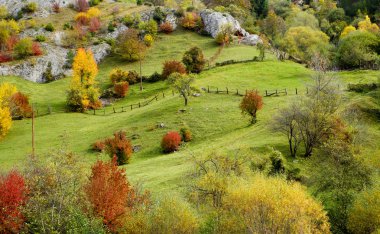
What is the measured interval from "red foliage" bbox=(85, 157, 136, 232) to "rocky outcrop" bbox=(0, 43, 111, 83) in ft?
270

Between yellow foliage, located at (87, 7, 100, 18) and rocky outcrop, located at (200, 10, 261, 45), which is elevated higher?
yellow foliage, located at (87, 7, 100, 18)

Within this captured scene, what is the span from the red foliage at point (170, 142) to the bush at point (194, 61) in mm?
41179

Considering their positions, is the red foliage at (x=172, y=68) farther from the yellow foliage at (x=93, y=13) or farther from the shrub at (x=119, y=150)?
the yellow foliage at (x=93, y=13)

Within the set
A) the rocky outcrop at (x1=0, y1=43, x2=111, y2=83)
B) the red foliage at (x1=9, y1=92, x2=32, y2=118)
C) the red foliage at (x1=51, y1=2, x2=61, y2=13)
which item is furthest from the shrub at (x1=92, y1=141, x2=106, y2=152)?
the red foliage at (x1=51, y1=2, x2=61, y2=13)

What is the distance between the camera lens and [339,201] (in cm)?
4250

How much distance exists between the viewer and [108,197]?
1559 inches

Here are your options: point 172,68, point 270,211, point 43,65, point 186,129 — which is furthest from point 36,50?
point 270,211

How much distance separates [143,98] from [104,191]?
60785 millimetres

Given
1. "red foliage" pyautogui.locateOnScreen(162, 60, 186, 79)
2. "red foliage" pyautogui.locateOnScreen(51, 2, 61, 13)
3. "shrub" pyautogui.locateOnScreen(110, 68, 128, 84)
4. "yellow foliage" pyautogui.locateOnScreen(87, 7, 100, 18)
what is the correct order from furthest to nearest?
"red foliage" pyautogui.locateOnScreen(51, 2, 61, 13) < "yellow foliage" pyautogui.locateOnScreen(87, 7, 100, 18) < "shrub" pyautogui.locateOnScreen(110, 68, 128, 84) < "red foliage" pyautogui.locateOnScreen(162, 60, 186, 79)

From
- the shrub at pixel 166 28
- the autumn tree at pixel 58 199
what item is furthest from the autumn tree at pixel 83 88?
the autumn tree at pixel 58 199

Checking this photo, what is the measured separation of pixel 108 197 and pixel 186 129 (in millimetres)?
32212

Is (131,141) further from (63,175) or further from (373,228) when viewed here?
(373,228)

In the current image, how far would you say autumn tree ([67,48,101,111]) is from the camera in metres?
96.1

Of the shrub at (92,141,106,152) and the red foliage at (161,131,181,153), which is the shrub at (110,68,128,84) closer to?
the shrub at (92,141,106,152)
